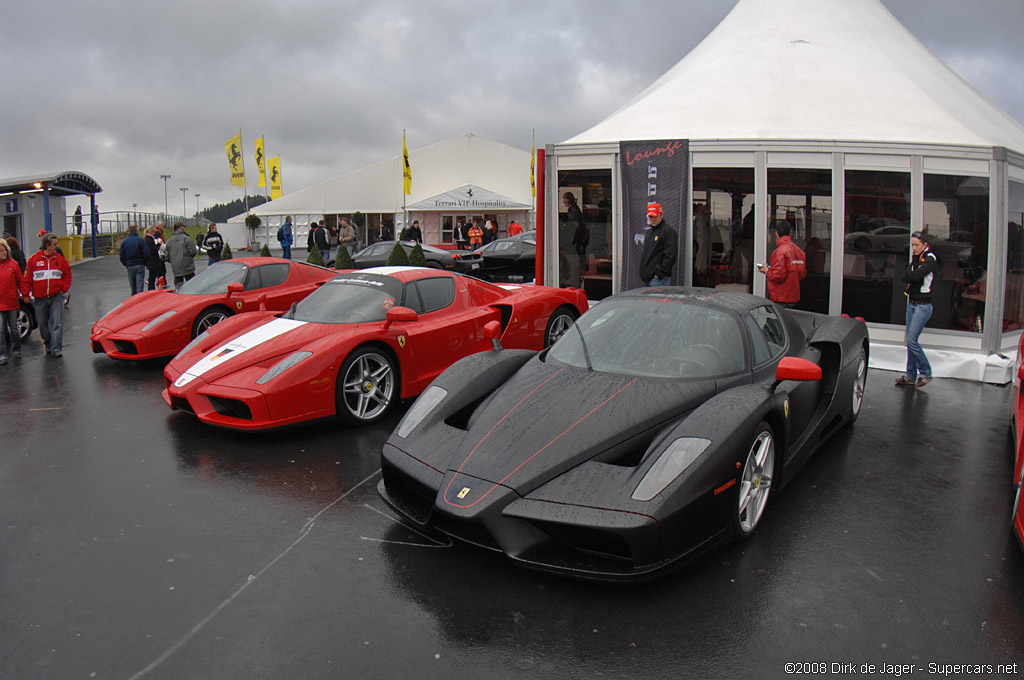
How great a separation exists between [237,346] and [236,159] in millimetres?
29924

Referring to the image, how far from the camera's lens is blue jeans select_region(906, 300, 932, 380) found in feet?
24.1

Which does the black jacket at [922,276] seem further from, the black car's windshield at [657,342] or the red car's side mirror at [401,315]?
the red car's side mirror at [401,315]

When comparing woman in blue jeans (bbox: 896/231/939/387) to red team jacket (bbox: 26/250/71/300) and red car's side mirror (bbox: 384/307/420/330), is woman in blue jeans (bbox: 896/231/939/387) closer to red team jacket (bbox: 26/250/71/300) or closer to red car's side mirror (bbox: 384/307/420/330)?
red car's side mirror (bbox: 384/307/420/330)

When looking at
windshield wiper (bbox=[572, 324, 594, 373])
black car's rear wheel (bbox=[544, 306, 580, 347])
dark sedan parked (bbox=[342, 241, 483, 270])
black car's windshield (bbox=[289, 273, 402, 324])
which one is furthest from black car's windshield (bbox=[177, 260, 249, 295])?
dark sedan parked (bbox=[342, 241, 483, 270])

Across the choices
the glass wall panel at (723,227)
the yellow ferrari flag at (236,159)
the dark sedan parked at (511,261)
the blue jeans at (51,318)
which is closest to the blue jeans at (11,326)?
the blue jeans at (51,318)

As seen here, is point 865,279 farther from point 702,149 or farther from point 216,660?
point 216,660

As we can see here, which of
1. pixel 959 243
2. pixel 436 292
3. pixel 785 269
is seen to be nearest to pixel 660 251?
pixel 785 269

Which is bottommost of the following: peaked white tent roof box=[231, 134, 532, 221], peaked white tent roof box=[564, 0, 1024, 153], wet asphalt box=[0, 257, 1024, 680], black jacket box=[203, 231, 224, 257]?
wet asphalt box=[0, 257, 1024, 680]

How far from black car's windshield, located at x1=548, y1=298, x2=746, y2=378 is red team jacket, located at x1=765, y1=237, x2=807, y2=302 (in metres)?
3.84

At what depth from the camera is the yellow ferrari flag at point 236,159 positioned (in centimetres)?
3288

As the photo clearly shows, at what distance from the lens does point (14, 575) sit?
12.0ft

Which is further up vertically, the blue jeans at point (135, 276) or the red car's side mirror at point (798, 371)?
the blue jeans at point (135, 276)

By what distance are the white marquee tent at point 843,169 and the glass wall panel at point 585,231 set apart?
33mm

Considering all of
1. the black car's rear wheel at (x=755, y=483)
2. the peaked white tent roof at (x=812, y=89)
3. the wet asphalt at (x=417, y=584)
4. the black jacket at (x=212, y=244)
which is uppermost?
the peaked white tent roof at (x=812, y=89)
